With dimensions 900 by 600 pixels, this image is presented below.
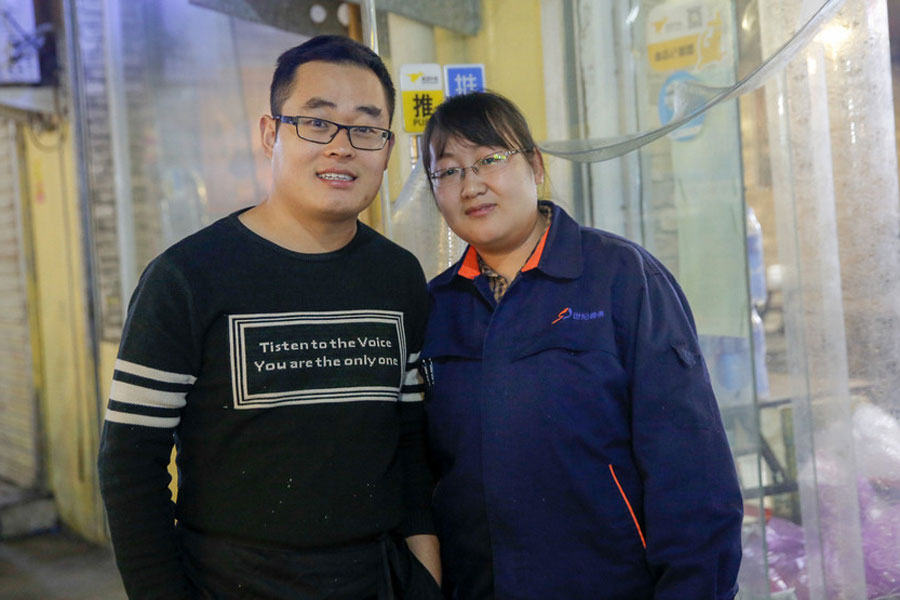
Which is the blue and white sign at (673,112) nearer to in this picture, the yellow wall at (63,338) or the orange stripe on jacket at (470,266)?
the orange stripe on jacket at (470,266)

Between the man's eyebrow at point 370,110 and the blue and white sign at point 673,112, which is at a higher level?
the blue and white sign at point 673,112

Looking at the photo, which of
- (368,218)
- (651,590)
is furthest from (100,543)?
(651,590)

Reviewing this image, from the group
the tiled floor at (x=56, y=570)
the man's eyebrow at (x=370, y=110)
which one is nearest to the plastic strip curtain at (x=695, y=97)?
the man's eyebrow at (x=370, y=110)

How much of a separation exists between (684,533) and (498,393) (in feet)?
1.48

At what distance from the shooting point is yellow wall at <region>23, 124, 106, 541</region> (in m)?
5.93

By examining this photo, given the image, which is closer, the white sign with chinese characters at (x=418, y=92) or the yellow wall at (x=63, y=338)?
the white sign with chinese characters at (x=418, y=92)

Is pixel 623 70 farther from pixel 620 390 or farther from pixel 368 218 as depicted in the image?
pixel 620 390

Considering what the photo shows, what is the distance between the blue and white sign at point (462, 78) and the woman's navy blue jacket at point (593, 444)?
1.61m

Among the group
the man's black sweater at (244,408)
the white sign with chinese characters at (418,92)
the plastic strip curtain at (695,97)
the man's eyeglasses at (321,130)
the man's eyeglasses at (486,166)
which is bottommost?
the man's black sweater at (244,408)

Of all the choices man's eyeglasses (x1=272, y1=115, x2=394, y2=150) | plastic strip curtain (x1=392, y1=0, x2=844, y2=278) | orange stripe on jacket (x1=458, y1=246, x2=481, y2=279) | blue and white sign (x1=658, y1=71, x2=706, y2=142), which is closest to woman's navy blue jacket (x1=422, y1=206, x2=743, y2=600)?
orange stripe on jacket (x1=458, y1=246, x2=481, y2=279)

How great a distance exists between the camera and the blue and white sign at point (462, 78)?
3.29 metres

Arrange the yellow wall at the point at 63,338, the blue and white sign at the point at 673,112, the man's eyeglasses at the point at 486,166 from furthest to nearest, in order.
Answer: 1. the yellow wall at the point at 63,338
2. the blue and white sign at the point at 673,112
3. the man's eyeglasses at the point at 486,166

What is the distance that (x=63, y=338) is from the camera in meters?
6.22

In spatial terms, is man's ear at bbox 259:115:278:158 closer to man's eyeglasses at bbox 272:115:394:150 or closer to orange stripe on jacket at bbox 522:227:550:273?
man's eyeglasses at bbox 272:115:394:150
